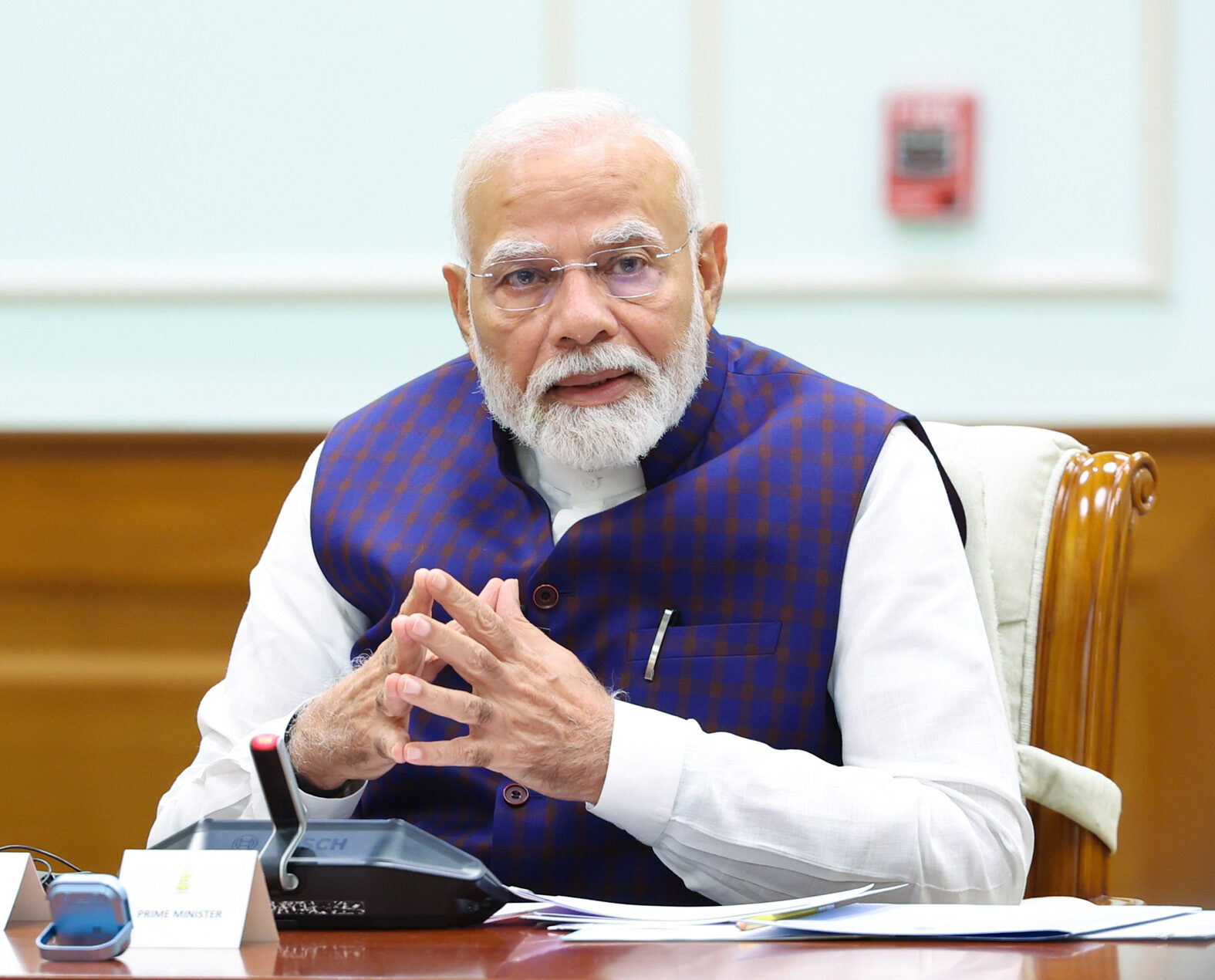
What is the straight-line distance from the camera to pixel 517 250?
5.29ft

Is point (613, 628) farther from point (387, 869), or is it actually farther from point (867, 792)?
point (387, 869)

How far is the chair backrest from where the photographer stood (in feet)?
5.12

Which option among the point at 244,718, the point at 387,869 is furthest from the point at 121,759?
the point at 387,869

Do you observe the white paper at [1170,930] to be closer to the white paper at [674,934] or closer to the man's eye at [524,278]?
the white paper at [674,934]

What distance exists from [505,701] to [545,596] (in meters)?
0.30

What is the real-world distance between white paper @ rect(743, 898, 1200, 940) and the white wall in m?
1.45

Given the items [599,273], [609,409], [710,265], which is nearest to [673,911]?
[609,409]

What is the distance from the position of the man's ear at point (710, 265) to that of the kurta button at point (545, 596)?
420 mm

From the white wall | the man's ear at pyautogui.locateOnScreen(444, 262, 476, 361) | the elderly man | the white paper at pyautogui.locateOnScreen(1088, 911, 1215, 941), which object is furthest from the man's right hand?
the white wall

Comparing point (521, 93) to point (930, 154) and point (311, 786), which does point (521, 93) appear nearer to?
point (930, 154)

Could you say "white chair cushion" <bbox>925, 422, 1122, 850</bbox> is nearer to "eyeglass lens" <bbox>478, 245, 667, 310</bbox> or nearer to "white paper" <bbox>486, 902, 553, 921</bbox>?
"eyeglass lens" <bbox>478, 245, 667, 310</bbox>

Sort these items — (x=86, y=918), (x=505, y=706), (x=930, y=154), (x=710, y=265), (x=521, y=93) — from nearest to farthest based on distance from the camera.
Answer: (x=86, y=918) < (x=505, y=706) < (x=710, y=265) < (x=930, y=154) < (x=521, y=93)

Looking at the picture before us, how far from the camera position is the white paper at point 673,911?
1059 mm

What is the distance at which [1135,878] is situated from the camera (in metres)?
2.41
